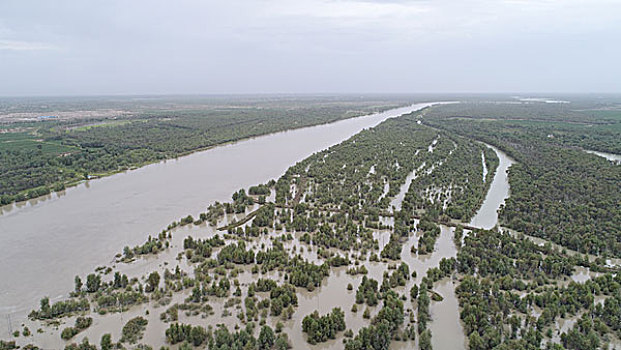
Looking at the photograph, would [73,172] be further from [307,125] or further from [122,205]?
[307,125]

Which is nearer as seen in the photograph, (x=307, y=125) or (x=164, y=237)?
(x=164, y=237)

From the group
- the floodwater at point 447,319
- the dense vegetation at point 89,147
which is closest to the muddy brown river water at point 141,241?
the floodwater at point 447,319

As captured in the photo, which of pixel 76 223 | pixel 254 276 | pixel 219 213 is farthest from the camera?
pixel 219 213

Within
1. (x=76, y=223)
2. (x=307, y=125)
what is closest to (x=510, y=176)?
(x=76, y=223)

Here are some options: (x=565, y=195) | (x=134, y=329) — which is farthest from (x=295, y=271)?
(x=565, y=195)

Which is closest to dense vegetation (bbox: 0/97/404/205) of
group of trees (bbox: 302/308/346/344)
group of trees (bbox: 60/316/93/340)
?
group of trees (bbox: 60/316/93/340)

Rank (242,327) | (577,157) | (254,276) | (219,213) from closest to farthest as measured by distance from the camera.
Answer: (242,327), (254,276), (219,213), (577,157)

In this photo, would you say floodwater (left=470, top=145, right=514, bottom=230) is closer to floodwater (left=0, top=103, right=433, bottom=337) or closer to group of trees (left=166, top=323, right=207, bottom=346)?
group of trees (left=166, top=323, right=207, bottom=346)
